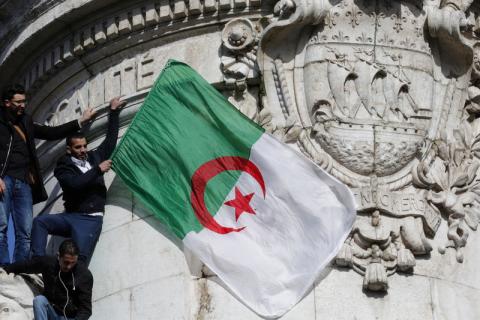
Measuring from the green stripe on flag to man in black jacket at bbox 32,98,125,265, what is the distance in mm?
227

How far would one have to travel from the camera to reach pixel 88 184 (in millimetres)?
26969

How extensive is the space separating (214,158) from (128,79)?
156 centimetres

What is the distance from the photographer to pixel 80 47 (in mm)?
28094

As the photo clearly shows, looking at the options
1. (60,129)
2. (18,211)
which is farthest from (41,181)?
(60,129)

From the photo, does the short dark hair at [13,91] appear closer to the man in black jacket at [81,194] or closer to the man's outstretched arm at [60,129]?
the man's outstretched arm at [60,129]

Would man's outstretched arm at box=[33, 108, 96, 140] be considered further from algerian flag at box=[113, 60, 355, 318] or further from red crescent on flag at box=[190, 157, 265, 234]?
red crescent on flag at box=[190, 157, 265, 234]

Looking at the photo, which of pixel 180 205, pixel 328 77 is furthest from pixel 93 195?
pixel 328 77

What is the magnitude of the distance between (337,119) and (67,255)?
3179 millimetres

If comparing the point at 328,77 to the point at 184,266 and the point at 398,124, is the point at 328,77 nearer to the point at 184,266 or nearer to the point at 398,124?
the point at 398,124

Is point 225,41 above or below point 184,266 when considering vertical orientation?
above

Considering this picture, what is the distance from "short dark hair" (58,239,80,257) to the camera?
1013 inches

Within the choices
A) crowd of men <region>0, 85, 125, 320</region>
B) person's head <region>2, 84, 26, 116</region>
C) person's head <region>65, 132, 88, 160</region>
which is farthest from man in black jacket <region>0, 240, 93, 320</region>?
person's head <region>2, 84, 26, 116</region>

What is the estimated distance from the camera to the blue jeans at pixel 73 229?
88.1 feet

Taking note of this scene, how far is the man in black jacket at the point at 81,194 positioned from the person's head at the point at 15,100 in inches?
24.3
